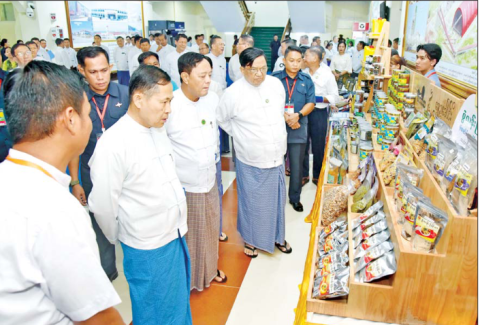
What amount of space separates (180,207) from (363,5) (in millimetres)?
17755

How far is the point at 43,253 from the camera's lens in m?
0.83

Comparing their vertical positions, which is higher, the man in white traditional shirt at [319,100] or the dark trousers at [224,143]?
the man in white traditional shirt at [319,100]

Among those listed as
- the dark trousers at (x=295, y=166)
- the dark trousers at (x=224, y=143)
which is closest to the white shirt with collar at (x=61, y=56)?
the dark trousers at (x=224, y=143)

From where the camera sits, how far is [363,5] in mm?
16875

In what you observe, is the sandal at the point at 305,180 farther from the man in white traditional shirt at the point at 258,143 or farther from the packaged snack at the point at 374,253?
the packaged snack at the point at 374,253

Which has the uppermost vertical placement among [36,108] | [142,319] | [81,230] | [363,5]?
[363,5]

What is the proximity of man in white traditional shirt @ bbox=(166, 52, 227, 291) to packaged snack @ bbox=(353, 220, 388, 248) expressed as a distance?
1.02 metres

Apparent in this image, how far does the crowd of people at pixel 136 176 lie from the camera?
855 mm

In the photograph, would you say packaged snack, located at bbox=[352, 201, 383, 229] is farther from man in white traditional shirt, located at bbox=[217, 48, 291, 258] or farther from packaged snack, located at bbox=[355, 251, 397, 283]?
man in white traditional shirt, located at bbox=[217, 48, 291, 258]

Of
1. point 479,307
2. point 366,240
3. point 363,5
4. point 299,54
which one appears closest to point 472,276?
point 479,307

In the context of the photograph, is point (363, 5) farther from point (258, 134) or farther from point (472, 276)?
point (472, 276)

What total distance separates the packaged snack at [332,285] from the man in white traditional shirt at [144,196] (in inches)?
28.5

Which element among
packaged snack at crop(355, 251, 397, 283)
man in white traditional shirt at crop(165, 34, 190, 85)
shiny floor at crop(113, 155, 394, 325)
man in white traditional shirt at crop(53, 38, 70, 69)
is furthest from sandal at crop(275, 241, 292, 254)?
man in white traditional shirt at crop(53, 38, 70, 69)

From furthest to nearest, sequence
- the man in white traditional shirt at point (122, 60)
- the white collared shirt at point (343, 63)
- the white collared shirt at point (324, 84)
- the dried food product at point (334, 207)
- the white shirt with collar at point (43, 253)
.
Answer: the man in white traditional shirt at point (122, 60)
the white collared shirt at point (343, 63)
the white collared shirt at point (324, 84)
the dried food product at point (334, 207)
the white shirt with collar at point (43, 253)
